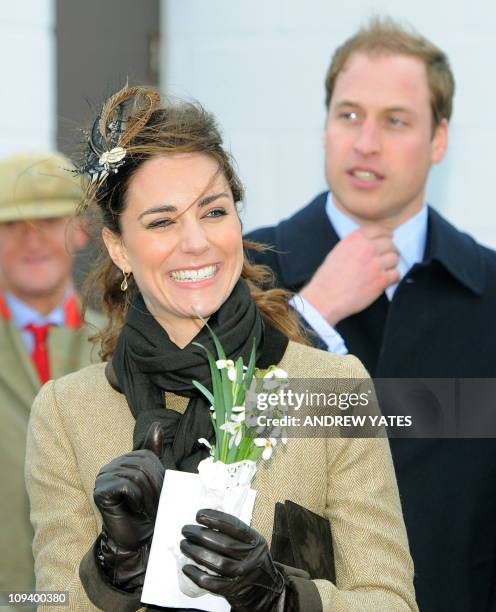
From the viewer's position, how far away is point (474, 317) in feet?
11.9

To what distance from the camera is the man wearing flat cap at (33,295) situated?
3.96m

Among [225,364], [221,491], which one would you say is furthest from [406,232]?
[221,491]

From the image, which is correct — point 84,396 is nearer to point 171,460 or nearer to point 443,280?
point 171,460

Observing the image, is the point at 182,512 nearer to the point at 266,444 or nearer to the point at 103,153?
the point at 266,444

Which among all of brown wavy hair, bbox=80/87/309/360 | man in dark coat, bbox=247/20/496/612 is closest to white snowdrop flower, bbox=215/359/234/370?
brown wavy hair, bbox=80/87/309/360

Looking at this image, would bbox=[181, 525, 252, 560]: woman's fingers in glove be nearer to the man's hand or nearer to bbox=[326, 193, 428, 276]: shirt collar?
the man's hand

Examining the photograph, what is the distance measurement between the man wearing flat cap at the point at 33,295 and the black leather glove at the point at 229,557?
158 cm

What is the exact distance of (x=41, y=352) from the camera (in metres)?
4.06

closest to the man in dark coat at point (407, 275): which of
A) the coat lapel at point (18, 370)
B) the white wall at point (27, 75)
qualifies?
the coat lapel at point (18, 370)

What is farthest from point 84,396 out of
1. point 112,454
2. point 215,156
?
point 215,156

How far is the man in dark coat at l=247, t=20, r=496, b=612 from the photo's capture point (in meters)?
3.44

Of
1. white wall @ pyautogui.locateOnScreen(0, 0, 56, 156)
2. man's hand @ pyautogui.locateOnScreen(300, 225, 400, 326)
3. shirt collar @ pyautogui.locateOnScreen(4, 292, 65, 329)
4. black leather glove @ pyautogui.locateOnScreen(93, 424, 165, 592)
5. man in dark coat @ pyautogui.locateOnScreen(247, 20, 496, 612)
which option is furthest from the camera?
white wall @ pyautogui.locateOnScreen(0, 0, 56, 156)

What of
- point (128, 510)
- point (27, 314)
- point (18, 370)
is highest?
point (128, 510)

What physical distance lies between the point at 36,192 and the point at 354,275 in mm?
1105
